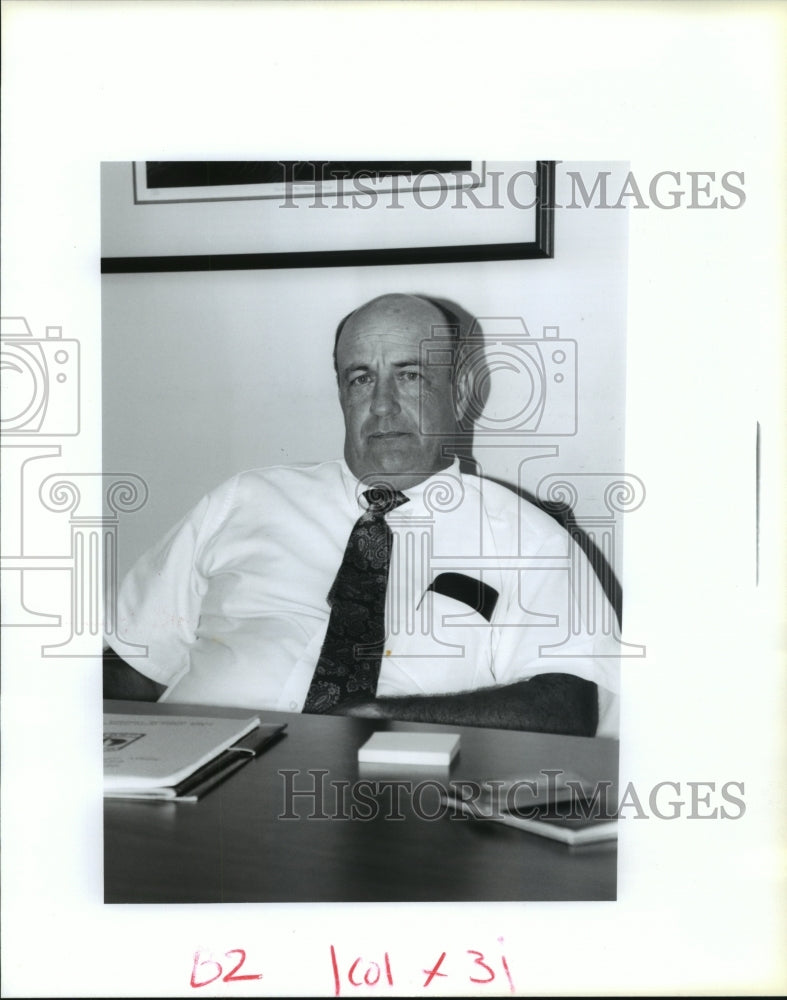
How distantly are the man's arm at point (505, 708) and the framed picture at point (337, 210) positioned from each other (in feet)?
2.05

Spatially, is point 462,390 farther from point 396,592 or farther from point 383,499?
point 396,592

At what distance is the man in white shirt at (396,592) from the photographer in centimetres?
144

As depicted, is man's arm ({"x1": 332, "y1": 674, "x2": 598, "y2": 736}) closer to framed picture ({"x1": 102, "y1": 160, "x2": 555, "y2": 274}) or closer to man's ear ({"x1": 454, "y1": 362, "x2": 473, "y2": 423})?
man's ear ({"x1": 454, "y1": 362, "x2": 473, "y2": 423})

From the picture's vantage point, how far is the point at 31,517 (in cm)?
145

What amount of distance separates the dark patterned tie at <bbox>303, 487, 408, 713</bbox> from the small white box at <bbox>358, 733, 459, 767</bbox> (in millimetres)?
79

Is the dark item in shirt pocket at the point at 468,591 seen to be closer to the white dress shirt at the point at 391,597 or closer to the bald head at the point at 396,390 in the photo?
the white dress shirt at the point at 391,597

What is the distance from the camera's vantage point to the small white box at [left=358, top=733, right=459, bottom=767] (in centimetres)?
137

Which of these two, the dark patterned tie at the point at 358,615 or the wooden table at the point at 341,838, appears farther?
the dark patterned tie at the point at 358,615

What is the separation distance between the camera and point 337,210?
144 centimetres

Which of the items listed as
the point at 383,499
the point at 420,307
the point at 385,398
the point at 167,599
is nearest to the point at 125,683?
the point at 167,599

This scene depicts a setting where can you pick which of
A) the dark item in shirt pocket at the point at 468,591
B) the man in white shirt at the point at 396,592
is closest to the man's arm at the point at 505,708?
the man in white shirt at the point at 396,592

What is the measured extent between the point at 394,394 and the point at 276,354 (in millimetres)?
184

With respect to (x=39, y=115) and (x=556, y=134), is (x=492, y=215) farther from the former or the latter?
(x=39, y=115)

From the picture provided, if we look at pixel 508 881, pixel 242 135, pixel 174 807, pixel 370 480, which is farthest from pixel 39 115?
pixel 508 881
